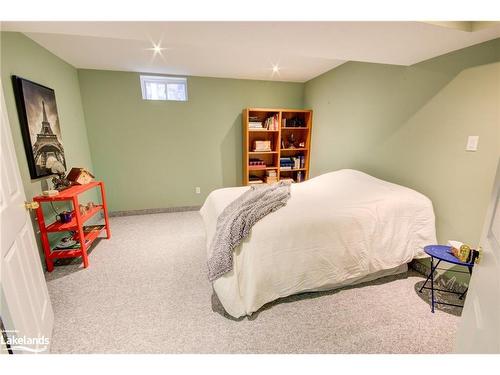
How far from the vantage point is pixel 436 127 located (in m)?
1.92

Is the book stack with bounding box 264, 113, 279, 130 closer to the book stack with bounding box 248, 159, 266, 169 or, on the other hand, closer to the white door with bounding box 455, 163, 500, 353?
the book stack with bounding box 248, 159, 266, 169

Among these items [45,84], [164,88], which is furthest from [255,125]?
[45,84]

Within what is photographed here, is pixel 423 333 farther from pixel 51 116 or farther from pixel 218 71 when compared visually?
pixel 51 116

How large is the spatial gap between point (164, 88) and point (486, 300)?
3992 millimetres

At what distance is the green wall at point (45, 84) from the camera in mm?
1846

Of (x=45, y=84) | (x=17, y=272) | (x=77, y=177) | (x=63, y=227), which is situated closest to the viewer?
(x=17, y=272)

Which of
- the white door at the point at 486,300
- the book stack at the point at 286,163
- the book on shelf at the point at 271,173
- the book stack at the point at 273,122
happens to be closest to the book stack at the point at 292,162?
the book stack at the point at 286,163

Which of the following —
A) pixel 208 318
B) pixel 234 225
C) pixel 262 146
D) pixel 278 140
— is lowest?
pixel 208 318

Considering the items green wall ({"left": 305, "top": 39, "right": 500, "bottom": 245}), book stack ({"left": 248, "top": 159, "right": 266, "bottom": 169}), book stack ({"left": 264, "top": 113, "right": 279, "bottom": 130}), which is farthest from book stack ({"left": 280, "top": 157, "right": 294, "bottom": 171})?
green wall ({"left": 305, "top": 39, "right": 500, "bottom": 245})

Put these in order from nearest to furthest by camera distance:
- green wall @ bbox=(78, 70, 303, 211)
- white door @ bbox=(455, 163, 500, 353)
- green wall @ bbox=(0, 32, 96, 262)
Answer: white door @ bbox=(455, 163, 500, 353)
green wall @ bbox=(0, 32, 96, 262)
green wall @ bbox=(78, 70, 303, 211)

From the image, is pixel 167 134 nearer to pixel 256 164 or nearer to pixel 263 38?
pixel 256 164

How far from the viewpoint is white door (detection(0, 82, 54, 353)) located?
93cm

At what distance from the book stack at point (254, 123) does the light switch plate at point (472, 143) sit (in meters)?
2.55

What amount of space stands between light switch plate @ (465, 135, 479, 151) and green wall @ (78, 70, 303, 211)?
8.85ft
